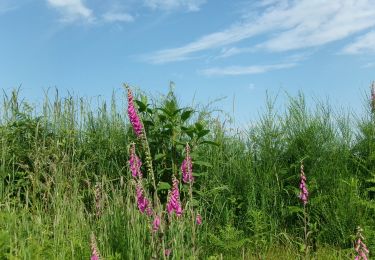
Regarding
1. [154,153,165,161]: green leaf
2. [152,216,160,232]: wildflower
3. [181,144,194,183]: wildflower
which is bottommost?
[152,216,160,232]: wildflower

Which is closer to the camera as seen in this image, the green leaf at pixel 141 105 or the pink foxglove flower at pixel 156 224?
the pink foxglove flower at pixel 156 224

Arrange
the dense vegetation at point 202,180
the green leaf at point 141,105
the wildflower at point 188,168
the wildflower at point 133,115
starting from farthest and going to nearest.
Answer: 1. the green leaf at point 141,105
2. the dense vegetation at point 202,180
3. the wildflower at point 188,168
4. the wildflower at point 133,115

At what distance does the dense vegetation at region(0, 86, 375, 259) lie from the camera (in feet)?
17.7

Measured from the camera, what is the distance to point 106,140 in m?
7.99

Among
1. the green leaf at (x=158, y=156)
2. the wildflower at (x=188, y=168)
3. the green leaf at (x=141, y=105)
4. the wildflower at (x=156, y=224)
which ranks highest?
the green leaf at (x=141, y=105)

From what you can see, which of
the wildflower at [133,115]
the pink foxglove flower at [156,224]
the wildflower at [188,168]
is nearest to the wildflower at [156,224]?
the pink foxglove flower at [156,224]

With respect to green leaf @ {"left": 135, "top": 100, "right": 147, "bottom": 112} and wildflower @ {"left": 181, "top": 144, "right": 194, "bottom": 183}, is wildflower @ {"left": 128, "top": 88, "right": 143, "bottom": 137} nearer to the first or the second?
wildflower @ {"left": 181, "top": 144, "right": 194, "bottom": 183}

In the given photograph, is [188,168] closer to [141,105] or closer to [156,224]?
[156,224]

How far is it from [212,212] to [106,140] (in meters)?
2.16

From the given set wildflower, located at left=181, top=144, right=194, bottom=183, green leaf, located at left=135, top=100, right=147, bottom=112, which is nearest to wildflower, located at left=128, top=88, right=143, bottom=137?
wildflower, located at left=181, top=144, right=194, bottom=183

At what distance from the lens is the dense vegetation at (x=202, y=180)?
17.7 ft

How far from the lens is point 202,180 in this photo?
696 cm

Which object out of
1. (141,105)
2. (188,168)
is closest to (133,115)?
(188,168)

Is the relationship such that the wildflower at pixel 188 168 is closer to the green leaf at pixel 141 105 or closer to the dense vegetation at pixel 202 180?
the dense vegetation at pixel 202 180
